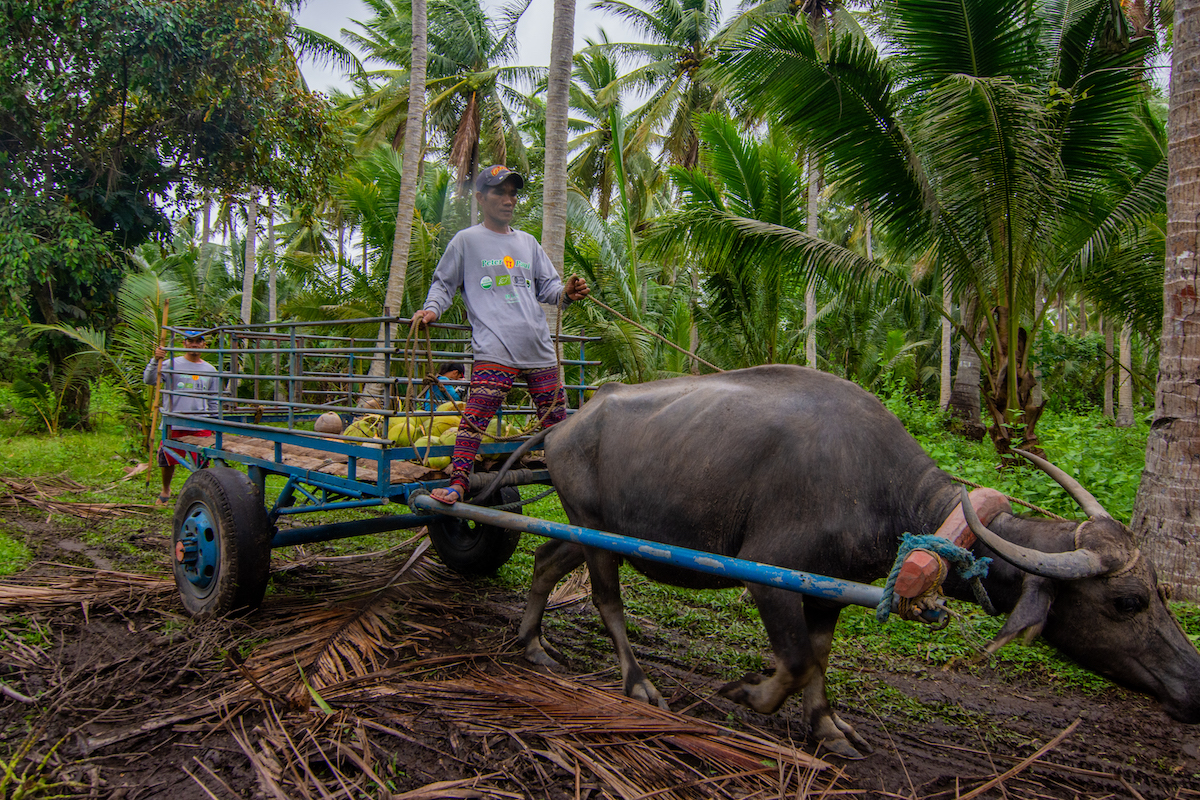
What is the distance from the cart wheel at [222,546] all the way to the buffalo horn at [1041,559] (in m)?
3.26

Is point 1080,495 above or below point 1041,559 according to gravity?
above

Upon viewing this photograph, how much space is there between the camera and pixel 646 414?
3.26m

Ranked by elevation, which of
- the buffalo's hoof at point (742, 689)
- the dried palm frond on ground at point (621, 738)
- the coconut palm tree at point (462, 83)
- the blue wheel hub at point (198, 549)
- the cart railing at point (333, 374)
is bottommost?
the dried palm frond on ground at point (621, 738)

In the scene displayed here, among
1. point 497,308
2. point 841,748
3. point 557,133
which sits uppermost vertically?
point 557,133

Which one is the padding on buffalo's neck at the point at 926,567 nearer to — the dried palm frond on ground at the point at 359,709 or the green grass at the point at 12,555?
the dried palm frond on ground at the point at 359,709

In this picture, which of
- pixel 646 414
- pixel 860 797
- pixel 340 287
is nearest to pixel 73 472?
pixel 340 287

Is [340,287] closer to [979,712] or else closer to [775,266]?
[775,266]

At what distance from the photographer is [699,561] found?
2.44m

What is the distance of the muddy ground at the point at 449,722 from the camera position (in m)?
2.45

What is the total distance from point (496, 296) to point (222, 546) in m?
1.88

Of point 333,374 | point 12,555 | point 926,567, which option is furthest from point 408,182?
point 926,567

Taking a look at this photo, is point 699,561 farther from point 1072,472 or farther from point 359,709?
point 1072,472

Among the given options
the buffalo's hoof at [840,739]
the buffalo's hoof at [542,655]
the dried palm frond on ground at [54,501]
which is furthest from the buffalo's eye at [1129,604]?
the dried palm frond on ground at [54,501]

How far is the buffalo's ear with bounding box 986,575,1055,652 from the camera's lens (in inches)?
86.0
